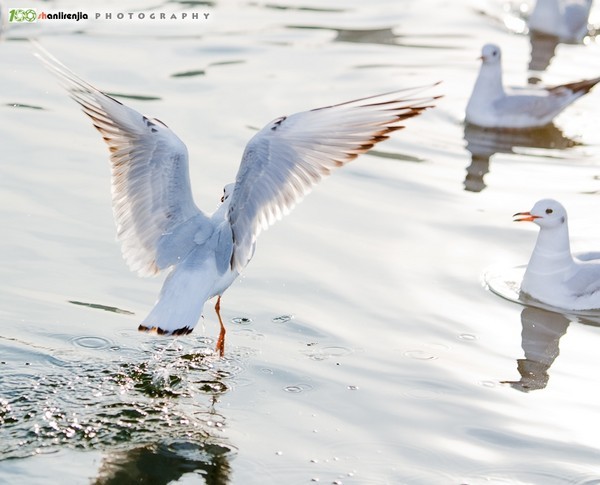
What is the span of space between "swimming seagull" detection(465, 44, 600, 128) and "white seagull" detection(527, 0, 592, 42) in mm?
3767

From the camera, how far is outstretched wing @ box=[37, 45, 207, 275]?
6984 mm

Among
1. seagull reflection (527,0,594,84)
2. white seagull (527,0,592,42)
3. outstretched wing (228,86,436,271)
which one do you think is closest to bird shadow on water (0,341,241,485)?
outstretched wing (228,86,436,271)

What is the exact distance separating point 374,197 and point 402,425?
3.76 metres

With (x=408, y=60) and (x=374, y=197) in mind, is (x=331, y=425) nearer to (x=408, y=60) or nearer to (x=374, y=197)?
(x=374, y=197)

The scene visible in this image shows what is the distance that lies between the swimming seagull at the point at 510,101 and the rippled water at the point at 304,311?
0.55 feet

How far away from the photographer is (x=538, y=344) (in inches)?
314

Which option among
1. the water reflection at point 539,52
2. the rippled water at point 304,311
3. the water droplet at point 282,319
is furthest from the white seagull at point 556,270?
the water reflection at point 539,52

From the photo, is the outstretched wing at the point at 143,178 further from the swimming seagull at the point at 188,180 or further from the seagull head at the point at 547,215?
the seagull head at the point at 547,215

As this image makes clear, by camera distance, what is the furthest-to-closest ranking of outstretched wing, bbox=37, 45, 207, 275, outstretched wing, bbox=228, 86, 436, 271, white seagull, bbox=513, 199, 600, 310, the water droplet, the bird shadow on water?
white seagull, bbox=513, 199, 600, 310, the water droplet, outstretched wing, bbox=37, 45, 207, 275, outstretched wing, bbox=228, 86, 436, 271, the bird shadow on water

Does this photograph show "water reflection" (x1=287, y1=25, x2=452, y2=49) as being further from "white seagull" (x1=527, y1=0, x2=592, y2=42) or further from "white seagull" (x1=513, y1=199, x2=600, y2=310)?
"white seagull" (x1=513, y1=199, x2=600, y2=310)

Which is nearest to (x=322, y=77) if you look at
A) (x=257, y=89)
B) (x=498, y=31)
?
(x=257, y=89)

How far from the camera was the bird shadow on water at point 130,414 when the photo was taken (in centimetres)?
612

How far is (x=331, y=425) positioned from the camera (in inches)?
261

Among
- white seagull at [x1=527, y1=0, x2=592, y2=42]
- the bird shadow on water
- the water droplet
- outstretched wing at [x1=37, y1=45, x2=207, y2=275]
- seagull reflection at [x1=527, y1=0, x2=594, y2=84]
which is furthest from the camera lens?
white seagull at [x1=527, y1=0, x2=592, y2=42]
